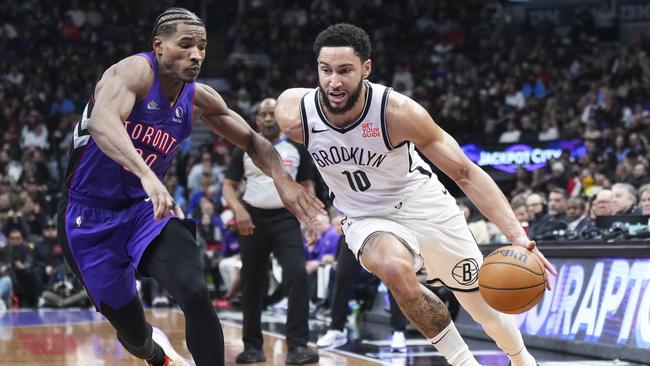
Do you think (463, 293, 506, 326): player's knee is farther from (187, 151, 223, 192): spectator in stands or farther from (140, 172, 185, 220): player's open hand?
(187, 151, 223, 192): spectator in stands

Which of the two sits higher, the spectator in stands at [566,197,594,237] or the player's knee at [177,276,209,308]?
the player's knee at [177,276,209,308]

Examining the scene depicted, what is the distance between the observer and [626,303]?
7723 mm

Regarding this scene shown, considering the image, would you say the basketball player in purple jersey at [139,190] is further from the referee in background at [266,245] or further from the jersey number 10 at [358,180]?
the referee in background at [266,245]

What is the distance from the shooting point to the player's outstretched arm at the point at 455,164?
532 cm

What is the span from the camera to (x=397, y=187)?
5.85 meters

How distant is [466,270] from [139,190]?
186 centimetres

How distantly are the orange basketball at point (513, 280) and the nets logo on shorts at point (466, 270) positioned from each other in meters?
0.42

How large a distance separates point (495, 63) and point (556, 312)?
47.9 feet

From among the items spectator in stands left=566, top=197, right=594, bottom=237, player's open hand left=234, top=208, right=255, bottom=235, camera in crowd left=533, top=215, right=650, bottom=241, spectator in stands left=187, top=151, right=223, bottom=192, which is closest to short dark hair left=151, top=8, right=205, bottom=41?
player's open hand left=234, top=208, right=255, bottom=235

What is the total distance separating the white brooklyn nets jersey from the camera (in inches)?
220

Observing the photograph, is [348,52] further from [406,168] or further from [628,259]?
[628,259]

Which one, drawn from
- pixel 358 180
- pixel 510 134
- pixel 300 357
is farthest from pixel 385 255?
pixel 510 134

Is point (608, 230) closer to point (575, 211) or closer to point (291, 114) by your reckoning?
point (575, 211)

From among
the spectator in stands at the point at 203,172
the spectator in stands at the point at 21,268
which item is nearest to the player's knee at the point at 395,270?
the spectator in stands at the point at 21,268
